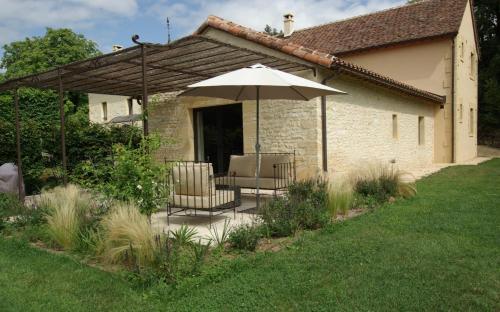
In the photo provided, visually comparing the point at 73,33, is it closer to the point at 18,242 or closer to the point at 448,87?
the point at 448,87

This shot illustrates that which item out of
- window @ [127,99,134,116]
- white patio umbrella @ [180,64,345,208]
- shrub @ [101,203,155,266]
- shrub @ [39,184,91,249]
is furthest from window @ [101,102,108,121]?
shrub @ [101,203,155,266]

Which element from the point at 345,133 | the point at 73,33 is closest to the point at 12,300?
the point at 345,133

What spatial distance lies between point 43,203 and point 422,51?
1567 cm

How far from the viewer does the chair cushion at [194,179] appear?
593 cm

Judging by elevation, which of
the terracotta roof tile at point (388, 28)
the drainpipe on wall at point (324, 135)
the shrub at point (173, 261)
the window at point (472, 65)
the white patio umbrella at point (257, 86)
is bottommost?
the shrub at point (173, 261)

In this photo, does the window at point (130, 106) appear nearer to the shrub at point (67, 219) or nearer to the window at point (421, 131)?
the window at point (421, 131)

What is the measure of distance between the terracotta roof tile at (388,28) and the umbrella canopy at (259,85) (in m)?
11.2

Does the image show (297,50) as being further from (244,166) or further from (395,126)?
(395,126)

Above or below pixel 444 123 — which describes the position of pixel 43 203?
below

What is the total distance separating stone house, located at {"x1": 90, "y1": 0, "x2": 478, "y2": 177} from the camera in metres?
9.44

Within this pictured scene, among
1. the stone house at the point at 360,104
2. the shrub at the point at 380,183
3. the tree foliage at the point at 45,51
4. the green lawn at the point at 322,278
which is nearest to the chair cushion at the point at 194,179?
the green lawn at the point at 322,278

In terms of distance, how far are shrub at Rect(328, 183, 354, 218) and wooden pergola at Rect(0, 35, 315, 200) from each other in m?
2.86

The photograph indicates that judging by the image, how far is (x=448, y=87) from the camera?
1641cm

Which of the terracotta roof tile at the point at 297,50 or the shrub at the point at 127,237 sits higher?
the terracotta roof tile at the point at 297,50
